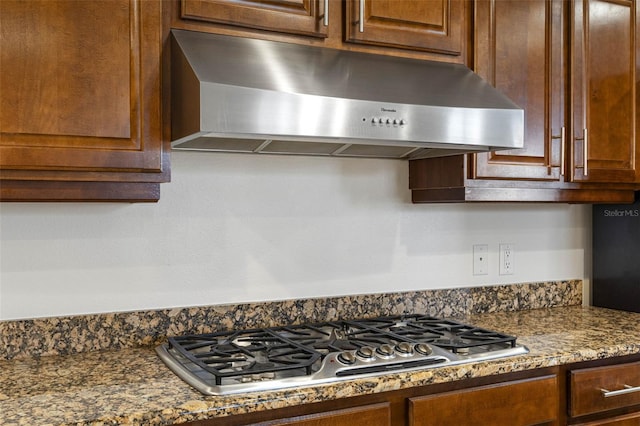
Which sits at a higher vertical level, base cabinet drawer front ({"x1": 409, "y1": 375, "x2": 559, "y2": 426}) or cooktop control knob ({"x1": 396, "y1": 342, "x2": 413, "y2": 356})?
cooktop control knob ({"x1": 396, "y1": 342, "x2": 413, "y2": 356})

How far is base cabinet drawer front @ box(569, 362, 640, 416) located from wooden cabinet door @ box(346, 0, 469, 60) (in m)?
1.03

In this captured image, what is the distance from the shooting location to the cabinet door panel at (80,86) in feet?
4.71

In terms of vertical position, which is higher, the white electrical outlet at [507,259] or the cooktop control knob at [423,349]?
the white electrical outlet at [507,259]

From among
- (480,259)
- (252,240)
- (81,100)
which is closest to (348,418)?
(252,240)

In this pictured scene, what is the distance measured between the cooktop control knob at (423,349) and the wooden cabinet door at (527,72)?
62cm

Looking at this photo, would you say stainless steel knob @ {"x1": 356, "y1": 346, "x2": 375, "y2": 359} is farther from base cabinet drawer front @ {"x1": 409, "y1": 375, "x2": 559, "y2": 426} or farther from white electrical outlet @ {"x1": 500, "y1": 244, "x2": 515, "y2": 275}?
white electrical outlet @ {"x1": 500, "y1": 244, "x2": 515, "y2": 275}

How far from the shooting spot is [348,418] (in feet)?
4.84

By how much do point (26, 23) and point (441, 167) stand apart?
1.30 m

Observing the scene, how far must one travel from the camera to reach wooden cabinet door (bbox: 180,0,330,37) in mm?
1649

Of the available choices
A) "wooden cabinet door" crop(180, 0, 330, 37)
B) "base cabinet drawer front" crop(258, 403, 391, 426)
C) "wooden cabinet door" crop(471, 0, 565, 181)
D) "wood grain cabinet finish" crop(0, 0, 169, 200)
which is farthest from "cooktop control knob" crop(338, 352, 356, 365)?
"wooden cabinet door" crop(180, 0, 330, 37)

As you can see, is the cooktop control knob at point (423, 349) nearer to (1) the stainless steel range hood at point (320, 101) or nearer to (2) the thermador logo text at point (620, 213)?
(1) the stainless steel range hood at point (320, 101)

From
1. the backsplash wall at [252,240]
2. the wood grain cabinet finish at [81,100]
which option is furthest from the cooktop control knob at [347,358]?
the wood grain cabinet finish at [81,100]

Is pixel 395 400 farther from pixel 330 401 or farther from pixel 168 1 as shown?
pixel 168 1

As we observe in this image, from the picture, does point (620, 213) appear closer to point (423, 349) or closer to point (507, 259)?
point (507, 259)
